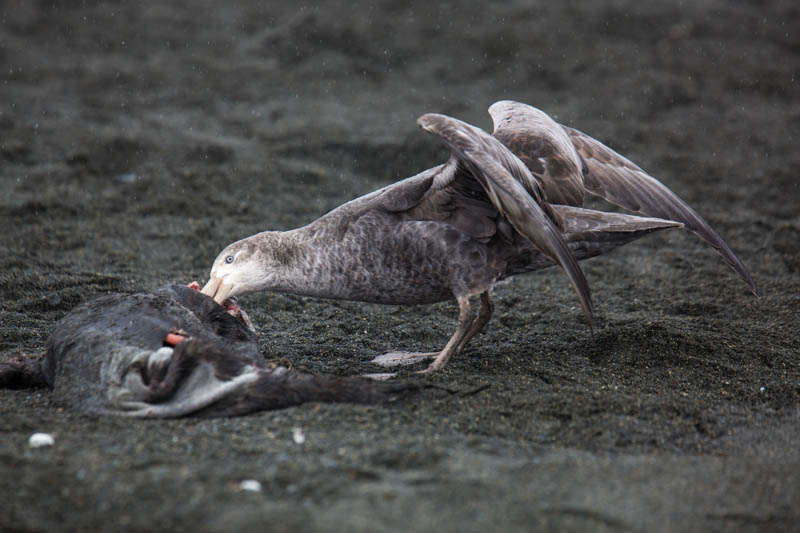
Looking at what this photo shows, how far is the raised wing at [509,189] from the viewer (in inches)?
156

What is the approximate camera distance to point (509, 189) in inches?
156

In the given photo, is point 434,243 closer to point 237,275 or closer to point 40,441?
point 237,275

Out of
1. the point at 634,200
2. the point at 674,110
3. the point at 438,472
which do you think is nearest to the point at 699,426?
the point at 438,472

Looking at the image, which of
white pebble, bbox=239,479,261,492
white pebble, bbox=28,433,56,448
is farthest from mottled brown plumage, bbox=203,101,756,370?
white pebble, bbox=239,479,261,492

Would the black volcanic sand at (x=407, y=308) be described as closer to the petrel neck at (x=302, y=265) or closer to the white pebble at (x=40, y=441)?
the white pebble at (x=40, y=441)

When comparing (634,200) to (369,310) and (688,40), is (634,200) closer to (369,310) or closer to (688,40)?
(369,310)

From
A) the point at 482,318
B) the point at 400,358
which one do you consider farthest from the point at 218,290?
the point at 482,318

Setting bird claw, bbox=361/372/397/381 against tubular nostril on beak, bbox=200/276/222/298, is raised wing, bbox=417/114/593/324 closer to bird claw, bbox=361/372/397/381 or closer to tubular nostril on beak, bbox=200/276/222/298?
bird claw, bbox=361/372/397/381

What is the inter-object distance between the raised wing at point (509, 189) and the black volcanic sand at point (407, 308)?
26.1 inches

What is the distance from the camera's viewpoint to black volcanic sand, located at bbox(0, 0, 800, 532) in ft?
9.48

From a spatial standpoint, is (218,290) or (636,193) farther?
(636,193)

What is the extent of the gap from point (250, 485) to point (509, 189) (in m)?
1.87

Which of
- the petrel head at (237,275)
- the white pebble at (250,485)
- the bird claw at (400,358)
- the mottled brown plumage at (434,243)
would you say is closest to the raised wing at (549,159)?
the mottled brown plumage at (434,243)

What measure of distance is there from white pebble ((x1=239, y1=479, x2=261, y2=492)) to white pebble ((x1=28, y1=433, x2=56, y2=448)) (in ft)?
2.93
